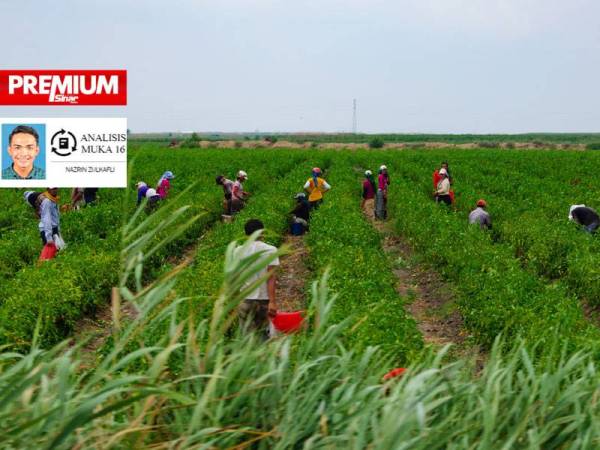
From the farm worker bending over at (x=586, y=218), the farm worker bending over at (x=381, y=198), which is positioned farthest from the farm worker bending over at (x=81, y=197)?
the farm worker bending over at (x=586, y=218)

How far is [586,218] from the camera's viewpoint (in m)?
14.6

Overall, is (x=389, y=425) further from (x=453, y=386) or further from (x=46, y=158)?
(x=46, y=158)

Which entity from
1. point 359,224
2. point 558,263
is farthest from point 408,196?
point 558,263

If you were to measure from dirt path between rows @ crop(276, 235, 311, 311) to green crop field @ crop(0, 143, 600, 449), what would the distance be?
0.30 metres

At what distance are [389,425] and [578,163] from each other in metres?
42.2

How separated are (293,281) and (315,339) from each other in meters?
9.90

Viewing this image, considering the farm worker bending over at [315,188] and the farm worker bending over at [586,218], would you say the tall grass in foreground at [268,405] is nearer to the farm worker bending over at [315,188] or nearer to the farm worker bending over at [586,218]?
the farm worker bending over at [586,218]

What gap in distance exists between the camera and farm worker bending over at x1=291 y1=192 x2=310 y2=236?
17.1 metres

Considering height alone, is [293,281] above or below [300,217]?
below

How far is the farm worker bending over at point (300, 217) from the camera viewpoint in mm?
17062

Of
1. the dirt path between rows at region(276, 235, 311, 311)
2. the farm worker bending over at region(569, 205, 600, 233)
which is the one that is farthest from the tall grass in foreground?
the farm worker bending over at region(569, 205, 600, 233)

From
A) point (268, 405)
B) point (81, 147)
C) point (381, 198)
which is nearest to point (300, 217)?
point (381, 198)

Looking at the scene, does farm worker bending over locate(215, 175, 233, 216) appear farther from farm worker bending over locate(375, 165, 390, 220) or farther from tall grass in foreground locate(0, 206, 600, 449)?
tall grass in foreground locate(0, 206, 600, 449)

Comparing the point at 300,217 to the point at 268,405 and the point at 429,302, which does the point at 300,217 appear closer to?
the point at 429,302
